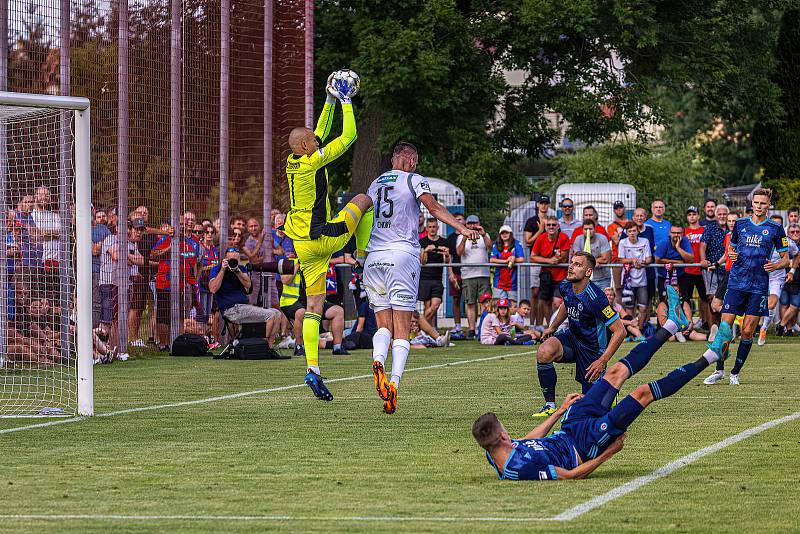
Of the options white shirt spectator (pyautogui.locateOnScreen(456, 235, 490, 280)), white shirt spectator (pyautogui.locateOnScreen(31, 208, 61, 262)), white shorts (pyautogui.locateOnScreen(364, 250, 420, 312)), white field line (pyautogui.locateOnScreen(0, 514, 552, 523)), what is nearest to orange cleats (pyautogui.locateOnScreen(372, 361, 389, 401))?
white shorts (pyautogui.locateOnScreen(364, 250, 420, 312))

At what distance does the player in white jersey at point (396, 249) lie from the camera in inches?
493

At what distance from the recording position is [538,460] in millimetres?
8234

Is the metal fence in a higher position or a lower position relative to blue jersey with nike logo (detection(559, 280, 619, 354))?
higher

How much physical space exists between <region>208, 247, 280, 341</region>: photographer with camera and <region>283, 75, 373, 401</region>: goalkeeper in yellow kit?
24.1 ft

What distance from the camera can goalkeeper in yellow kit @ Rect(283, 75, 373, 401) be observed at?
12.8 meters

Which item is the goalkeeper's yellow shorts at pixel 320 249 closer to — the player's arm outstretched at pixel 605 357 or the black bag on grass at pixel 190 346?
the player's arm outstretched at pixel 605 357

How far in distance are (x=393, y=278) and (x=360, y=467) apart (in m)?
3.77

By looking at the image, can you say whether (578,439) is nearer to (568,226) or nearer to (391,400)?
(391,400)

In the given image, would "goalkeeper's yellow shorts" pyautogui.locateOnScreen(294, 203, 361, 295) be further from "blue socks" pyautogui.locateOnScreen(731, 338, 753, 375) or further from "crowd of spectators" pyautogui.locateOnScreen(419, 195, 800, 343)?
"crowd of spectators" pyautogui.locateOnScreen(419, 195, 800, 343)

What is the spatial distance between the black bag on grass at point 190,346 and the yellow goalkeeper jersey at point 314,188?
8.14 meters

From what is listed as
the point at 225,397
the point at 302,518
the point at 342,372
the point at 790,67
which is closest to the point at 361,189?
the point at 790,67

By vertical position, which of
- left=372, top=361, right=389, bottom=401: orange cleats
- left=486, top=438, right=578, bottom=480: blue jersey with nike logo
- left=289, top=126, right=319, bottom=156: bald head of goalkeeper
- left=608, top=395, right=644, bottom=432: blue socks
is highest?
left=289, top=126, right=319, bottom=156: bald head of goalkeeper

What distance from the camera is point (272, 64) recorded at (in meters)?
24.9

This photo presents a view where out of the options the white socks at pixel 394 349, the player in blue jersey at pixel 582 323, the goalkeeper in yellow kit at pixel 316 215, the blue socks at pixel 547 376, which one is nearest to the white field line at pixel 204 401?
the goalkeeper in yellow kit at pixel 316 215
